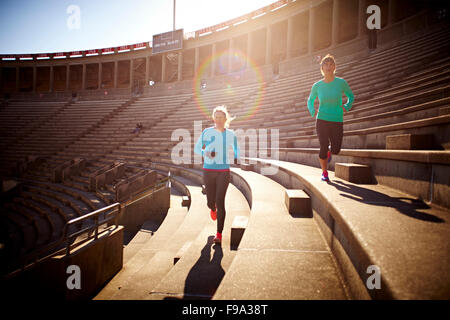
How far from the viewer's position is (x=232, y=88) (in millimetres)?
19797

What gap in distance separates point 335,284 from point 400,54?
12.6m

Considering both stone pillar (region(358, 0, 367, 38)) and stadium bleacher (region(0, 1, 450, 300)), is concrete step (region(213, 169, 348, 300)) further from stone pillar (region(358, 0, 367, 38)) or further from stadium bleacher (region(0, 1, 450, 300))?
stone pillar (region(358, 0, 367, 38))

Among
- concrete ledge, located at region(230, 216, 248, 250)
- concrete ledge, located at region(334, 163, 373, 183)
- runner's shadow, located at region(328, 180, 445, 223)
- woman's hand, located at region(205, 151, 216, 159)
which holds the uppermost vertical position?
woman's hand, located at region(205, 151, 216, 159)

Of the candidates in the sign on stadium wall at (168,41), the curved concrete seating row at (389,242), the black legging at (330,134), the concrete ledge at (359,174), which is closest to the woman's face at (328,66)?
the black legging at (330,134)

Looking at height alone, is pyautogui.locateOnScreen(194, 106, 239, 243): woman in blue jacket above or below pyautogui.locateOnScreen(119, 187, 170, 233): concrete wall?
above

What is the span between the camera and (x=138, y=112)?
2086 cm

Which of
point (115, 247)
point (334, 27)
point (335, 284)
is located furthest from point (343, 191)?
point (334, 27)

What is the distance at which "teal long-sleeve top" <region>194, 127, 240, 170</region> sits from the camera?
10.3 feet

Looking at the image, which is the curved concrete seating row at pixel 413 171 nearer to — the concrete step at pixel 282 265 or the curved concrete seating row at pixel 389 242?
the curved concrete seating row at pixel 389 242

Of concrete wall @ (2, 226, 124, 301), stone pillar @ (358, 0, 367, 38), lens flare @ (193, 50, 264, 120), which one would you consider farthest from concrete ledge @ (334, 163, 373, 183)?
stone pillar @ (358, 0, 367, 38)

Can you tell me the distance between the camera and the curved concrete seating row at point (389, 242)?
100 centimetres

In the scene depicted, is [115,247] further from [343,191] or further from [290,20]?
[290,20]

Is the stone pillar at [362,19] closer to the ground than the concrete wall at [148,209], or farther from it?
farther from it
